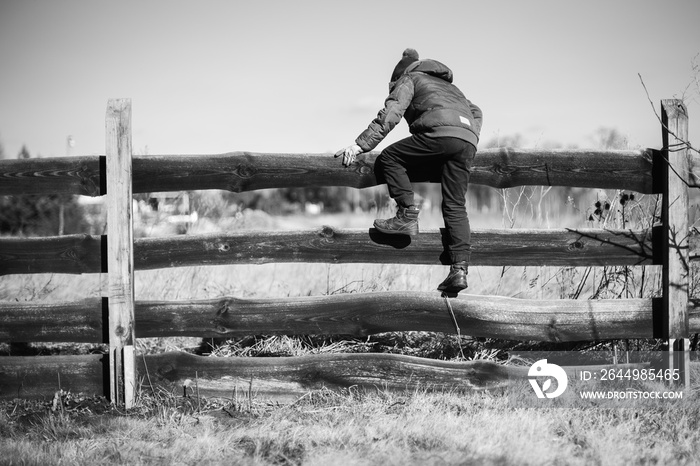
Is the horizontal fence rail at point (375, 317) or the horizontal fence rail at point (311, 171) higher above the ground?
the horizontal fence rail at point (311, 171)

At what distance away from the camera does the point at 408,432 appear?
3.85 m

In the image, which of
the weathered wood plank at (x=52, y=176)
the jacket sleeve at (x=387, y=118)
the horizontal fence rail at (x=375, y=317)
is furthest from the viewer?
the weathered wood plank at (x=52, y=176)

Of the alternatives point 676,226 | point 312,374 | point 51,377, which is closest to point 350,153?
point 312,374

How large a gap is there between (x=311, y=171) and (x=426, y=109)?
3.08 ft

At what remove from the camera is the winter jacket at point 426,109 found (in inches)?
176

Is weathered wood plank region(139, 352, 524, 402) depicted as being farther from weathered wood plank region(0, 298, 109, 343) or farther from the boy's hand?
the boy's hand

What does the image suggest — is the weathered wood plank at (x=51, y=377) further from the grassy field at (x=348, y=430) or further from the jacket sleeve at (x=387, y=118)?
the jacket sleeve at (x=387, y=118)

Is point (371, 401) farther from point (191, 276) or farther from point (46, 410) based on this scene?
point (191, 276)

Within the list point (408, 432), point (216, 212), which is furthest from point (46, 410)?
point (216, 212)

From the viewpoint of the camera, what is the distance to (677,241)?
4.61 metres

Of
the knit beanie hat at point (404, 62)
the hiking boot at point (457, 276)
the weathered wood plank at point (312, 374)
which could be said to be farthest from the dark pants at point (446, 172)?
the weathered wood plank at point (312, 374)

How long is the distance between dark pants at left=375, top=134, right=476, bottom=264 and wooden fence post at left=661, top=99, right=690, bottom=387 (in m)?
1.41

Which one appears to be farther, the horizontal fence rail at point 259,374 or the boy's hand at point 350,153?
the horizontal fence rail at point 259,374

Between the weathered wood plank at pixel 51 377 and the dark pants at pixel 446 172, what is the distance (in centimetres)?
250
